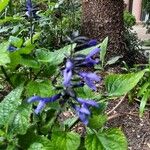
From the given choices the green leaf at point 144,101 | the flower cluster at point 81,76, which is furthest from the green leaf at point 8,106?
the green leaf at point 144,101

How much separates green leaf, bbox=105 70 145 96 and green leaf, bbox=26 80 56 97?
0.25m

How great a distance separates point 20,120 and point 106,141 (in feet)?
1.06

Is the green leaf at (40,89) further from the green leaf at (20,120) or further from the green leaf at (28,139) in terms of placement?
the green leaf at (28,139)

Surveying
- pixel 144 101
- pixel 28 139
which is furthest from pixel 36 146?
pixel 144 101

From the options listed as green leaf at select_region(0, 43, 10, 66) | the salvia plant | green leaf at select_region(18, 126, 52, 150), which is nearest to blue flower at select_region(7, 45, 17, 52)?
the salvia plant

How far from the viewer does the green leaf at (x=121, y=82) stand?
166 cm

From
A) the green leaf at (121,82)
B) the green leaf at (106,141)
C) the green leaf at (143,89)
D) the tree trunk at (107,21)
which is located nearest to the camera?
the green leaf at (106,141)

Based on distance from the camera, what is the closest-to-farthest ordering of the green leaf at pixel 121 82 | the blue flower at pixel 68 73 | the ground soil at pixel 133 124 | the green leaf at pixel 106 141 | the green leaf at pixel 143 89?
the blue flower at pixel 68 73 < the green leaf at pixel 106 141 < the green leaf at pixel 121 82 < the ground soil at pixel 133 124 < the green leaf at pixel 143 89

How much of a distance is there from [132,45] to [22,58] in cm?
416

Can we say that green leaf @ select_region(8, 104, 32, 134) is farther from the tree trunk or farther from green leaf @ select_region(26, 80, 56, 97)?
the tree trunk

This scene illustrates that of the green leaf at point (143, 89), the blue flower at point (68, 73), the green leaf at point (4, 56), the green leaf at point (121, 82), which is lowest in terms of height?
the green leaf at point (143, 89)

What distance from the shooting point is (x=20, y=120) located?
1608mm

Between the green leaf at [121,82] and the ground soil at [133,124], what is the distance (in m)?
2.08

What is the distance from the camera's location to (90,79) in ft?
4.74
